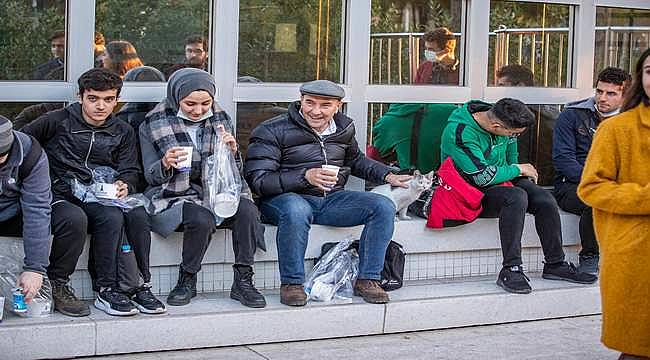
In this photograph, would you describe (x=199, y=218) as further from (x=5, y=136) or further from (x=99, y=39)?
(x=99, y=39)

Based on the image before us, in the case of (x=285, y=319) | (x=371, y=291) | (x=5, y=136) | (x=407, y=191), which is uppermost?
(x=5, y=136)

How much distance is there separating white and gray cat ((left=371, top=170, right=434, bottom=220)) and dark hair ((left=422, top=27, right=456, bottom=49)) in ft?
3.33

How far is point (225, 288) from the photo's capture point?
6.18 m

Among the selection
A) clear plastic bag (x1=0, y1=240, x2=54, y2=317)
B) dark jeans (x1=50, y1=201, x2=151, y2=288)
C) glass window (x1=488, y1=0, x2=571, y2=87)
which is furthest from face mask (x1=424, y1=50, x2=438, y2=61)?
clear plastic bag (x1=0, y1=240, x2=54, y2=317)

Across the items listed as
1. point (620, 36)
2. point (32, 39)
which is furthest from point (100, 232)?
point (620, 36)

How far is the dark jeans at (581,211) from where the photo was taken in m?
7.03

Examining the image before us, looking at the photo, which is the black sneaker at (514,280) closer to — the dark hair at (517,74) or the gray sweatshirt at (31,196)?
the dark hair at (517,74)

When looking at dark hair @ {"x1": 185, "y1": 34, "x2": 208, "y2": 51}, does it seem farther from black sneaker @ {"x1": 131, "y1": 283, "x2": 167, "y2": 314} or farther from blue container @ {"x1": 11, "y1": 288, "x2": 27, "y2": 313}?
blue container @ {"x1": 11, "y1": 288, "x2": 27, "y2": 313}

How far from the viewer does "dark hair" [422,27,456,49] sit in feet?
23.6

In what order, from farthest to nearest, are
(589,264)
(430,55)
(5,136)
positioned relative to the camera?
(430,55)
(589,264)
(5,136)

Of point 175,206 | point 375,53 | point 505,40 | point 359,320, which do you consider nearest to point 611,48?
point 505,40

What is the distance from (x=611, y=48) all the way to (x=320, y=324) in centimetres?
335

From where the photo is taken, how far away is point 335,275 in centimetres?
614

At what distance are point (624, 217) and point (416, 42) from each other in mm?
3187
